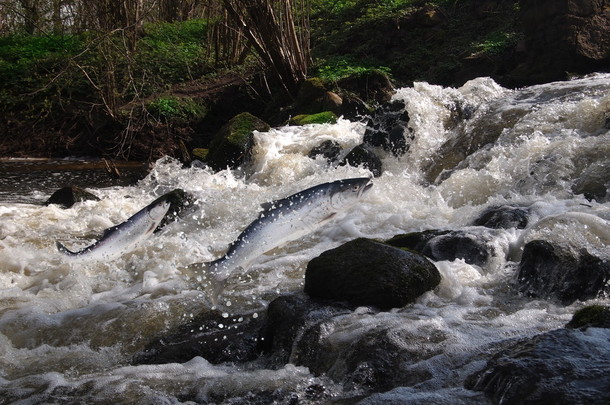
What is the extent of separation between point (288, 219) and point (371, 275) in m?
0.83

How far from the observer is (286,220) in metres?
4.93

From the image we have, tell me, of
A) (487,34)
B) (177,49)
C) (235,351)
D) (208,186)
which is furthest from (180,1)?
(235,351)

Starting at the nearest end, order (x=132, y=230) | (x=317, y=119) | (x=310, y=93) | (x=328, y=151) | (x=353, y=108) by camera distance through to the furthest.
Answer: (x=132, y=230), (x=328, y=151), (x=317, y=119), (x=353, y=108), (x=310, y=93)

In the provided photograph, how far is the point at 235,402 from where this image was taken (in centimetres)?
405

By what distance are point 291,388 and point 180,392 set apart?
67 centimetres

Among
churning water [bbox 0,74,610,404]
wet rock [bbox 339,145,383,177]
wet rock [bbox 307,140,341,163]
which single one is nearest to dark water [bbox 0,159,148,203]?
churning water [bbox 0,74,610,404]

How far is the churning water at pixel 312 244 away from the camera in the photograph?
4426mm

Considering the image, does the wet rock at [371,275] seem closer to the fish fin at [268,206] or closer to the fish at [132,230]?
the fish fin at [268,206]

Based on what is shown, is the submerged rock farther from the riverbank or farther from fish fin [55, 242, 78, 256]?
the riverbank

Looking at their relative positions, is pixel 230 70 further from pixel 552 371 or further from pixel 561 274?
pixel 552 371

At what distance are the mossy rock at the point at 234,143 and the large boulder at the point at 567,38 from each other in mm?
5558

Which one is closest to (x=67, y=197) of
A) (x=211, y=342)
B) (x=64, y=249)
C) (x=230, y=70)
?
A: (x=64, y=249)

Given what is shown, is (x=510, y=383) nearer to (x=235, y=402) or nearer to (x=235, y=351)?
(x=235, y=402)

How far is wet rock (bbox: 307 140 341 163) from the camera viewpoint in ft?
39.4
